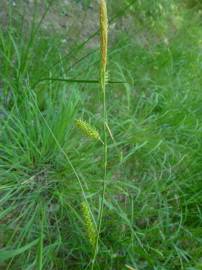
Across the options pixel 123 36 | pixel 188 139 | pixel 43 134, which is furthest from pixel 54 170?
pixel 123 36

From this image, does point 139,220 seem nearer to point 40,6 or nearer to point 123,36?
point 123,36

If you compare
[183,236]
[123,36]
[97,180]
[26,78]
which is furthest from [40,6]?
[183,236]

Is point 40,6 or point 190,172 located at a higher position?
point 40,6

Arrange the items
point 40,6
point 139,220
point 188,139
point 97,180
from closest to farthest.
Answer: point 97,180 → point 139,220 → point 188,139 → point 40,6

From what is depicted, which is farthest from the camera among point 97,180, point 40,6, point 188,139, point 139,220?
point 40,6

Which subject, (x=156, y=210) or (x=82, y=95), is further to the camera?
(x=82, y=95)

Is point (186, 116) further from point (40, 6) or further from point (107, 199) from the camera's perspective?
point (40, 6)

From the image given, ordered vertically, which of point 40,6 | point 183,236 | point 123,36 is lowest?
point 183,236
